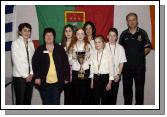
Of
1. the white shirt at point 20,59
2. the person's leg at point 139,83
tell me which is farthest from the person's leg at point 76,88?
the person's leg at point 139,83

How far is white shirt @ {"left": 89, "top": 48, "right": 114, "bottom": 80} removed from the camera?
11.8 ft

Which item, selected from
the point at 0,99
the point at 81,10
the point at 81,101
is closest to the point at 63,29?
the point at 81,10

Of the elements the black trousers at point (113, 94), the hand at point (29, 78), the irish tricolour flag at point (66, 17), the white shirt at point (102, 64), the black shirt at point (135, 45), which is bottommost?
the black trousers at point (113, 94)

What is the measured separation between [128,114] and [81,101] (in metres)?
0.57

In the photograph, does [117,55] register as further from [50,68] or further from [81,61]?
[50,68]

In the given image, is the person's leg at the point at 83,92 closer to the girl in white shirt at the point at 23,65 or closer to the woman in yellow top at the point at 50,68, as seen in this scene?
the woman in yellow top at the point at 50,68

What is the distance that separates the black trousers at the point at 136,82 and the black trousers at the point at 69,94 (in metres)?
0.64

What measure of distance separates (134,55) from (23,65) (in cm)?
132

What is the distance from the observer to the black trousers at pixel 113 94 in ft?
12.0

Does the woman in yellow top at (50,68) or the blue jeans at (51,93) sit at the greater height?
the woman in yellow top at (50,68)

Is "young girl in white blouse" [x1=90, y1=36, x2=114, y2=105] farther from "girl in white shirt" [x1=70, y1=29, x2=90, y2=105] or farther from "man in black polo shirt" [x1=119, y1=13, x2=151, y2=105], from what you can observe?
"man in black polo shirt" [x1=119, y1=13, x2=151, y2=105]

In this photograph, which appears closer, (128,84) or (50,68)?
(50,68)

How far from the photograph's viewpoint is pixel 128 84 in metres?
3.72

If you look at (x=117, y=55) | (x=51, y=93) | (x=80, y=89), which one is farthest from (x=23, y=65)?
(x=117, y=55)
